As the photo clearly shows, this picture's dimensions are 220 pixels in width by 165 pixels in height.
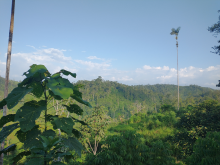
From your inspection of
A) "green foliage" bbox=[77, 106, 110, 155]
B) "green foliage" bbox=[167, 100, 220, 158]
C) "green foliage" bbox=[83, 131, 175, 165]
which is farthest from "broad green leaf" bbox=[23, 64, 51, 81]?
"green foliage" bbox=[77, 106, 110, 155]

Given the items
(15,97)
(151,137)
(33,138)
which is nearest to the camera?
(15,97)

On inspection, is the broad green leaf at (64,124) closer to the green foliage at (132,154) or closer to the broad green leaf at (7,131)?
the broad green leaf at (7,131)

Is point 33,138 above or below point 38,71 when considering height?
below

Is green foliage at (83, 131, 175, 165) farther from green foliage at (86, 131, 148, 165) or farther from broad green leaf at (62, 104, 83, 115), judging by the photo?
broad green leaf at (62, 104, 83, 115)

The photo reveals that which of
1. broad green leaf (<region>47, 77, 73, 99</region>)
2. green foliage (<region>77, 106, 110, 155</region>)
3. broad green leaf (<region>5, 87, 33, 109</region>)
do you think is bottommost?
green foliage (<region>77, 106, 110, 155</region>)

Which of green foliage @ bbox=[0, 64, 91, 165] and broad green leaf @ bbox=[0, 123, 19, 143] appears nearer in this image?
green foliage @ bbox=[0, 64, 91, 165]

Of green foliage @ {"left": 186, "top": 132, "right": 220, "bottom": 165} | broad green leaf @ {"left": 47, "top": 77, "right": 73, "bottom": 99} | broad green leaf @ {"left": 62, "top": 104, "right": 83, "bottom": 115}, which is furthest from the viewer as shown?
green foliage @ {"left": 186, "top": 132, "right": 220, "bottom": 165}

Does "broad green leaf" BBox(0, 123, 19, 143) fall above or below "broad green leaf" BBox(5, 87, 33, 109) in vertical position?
below

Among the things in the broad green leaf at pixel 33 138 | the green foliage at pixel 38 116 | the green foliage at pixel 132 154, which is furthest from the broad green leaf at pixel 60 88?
Answer: the green foliage at pixel 132 154

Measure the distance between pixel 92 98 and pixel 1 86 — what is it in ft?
81.1

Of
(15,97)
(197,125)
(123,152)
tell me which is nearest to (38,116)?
(15,97)

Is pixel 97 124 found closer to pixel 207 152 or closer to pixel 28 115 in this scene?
pixel 207 152

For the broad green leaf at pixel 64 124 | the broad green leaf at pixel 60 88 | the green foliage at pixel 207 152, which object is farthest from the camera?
the green foliage at pixel 207 152

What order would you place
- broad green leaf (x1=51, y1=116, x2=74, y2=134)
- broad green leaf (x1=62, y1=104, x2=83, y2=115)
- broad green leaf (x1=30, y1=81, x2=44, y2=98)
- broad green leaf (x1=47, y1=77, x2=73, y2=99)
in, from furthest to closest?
1. broad green leaf (x1=62, y1=104, x2=83, y2=115)
2. broad green leaf (x1=30, y1=81, x2=44, y2=98)
3. broad green leaf (x1=51, y1=116, x2=74, y2=134)
4. broad green leaf (x1=47, y1=77, x2=73, y2=99)
